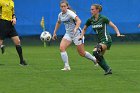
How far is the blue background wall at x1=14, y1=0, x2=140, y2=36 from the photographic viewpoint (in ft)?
98.1

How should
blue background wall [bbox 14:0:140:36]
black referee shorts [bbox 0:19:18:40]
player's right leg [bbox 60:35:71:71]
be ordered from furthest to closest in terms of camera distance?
blue background wall [bbox 14:0:140:36], black referee shorts [bbox 0:19:18:40], player's right leg [bbox 60:35:71:71]

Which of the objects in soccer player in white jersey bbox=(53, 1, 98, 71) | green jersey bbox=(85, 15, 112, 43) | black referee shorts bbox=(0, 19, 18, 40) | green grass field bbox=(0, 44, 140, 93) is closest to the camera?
green grass field bbox=(0, 44, 140, 93)

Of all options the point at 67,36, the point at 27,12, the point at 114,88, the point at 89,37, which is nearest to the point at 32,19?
the point at 27,12

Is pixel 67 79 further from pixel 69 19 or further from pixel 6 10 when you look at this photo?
Result: pixel 6 10

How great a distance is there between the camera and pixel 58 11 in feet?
99.0

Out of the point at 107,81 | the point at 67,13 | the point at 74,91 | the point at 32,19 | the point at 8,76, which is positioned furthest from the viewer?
the point at 32,19

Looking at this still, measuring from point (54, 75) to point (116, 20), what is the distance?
Result: 17.1 meters

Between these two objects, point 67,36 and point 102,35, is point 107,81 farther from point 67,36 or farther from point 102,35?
point 67,36

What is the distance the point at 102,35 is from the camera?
13.9 m

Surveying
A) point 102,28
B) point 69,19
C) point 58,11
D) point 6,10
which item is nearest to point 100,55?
point 102,28

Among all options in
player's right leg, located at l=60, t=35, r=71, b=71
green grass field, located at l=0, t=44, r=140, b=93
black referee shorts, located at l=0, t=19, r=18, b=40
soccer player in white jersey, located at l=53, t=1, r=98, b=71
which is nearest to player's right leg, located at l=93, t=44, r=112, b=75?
green grass field, located at l=0, t=44, r=140, b=93

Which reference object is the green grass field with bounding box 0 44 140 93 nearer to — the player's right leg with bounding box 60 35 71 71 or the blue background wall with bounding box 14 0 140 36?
the player's right leg with bounding box 60 35 71 71

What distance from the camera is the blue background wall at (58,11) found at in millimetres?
29906

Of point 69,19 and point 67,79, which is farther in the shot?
point 69,19
